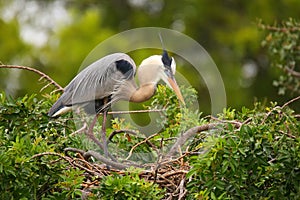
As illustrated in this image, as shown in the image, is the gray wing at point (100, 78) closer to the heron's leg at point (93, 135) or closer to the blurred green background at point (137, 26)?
the heron's leg at point (93, 135)

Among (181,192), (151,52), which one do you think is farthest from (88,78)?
(151,52)

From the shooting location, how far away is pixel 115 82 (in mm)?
5859

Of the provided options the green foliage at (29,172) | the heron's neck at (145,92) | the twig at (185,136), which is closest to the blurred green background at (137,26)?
the heron's neck at (145,92)

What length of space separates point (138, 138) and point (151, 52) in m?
8.87

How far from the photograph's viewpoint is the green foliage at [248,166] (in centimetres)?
387

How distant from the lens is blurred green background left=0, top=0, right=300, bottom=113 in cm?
1475

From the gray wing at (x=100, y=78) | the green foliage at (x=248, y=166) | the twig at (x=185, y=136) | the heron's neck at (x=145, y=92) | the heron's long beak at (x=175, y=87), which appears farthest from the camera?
the heron's neck at (x=145, y=92)

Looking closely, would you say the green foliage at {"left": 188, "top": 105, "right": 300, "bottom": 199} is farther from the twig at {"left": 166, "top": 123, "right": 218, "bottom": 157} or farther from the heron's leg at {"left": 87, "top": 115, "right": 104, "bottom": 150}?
the heron's leg at {"left": 87, "top": 115, "right": 104, "bottom": 150}

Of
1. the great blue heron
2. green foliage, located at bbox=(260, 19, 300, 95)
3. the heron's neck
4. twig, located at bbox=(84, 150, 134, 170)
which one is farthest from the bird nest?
green foliage, located at bbox=(260, 19, 300, 95)

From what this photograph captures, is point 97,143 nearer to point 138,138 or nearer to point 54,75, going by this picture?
point 138,138

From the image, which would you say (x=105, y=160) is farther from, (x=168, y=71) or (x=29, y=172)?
(x=168, y=71)

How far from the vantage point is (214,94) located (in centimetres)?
657

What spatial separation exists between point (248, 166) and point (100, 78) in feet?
6.83

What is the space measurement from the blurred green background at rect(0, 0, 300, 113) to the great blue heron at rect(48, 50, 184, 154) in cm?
753
